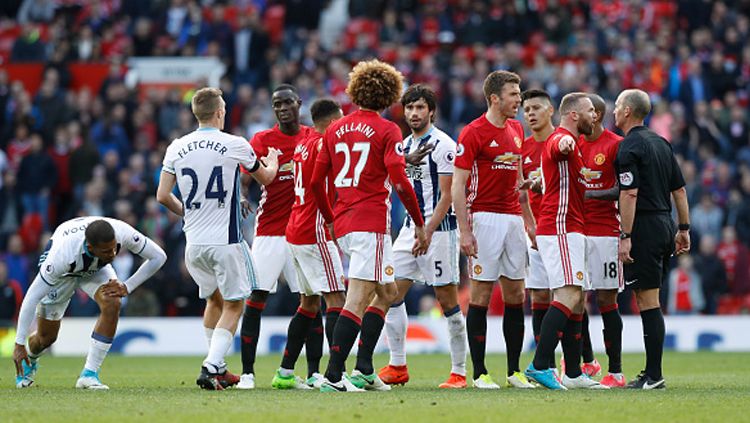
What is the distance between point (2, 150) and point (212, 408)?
17181 millimetres

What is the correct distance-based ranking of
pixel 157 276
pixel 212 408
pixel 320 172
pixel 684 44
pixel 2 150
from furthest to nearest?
1. pixel 684 44
2. pixel 2 150
3. pixel 157 276
4. pixel 320 172
5. pixel 212 408

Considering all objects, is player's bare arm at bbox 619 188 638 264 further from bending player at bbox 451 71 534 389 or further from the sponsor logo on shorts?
the sponsor logo on shorts

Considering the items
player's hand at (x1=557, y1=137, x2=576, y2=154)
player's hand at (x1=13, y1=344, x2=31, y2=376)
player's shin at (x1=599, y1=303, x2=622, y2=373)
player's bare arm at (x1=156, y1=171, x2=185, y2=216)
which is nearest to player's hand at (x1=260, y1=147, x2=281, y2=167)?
player's bare arm at (x1=156, y1=171, x2=185, y2=216)

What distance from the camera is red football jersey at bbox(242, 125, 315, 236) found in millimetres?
13203

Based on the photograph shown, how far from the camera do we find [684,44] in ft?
92.4

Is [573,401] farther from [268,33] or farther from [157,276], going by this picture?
[268,33]

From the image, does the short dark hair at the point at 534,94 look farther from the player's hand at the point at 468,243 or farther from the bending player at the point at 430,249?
the player's hand at the point at 468,243

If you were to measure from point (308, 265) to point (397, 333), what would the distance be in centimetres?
130

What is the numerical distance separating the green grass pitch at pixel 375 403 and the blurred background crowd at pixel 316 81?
362 inches

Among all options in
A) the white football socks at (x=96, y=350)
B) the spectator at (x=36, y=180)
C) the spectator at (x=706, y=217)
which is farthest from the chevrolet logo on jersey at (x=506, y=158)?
the spectator at (x=36, y=180)

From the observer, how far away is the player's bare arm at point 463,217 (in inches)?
487

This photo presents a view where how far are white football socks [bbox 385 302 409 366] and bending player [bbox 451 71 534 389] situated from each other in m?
0.81

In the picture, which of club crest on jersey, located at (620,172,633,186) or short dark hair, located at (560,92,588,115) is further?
short dark hair, located at (560,92,588,115)

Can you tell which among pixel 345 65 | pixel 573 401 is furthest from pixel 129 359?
pixel 573 401
